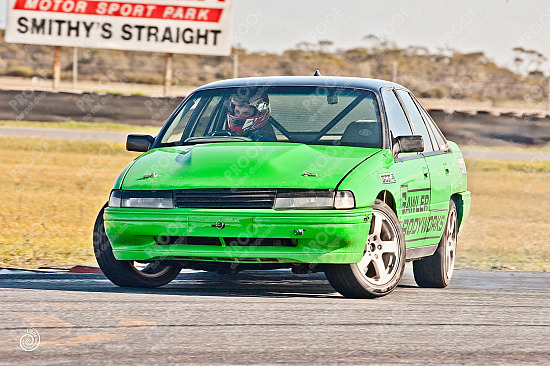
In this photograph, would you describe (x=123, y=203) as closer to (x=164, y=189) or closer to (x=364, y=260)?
(x=164, y=189)

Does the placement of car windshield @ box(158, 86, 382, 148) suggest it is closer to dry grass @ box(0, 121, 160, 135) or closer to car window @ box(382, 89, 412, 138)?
car window @ box(382, 89, 412, 138)

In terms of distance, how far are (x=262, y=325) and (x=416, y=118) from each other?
340 centimetres

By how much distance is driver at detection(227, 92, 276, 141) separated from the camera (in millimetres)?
7512

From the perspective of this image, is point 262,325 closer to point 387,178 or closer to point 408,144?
point 387,178

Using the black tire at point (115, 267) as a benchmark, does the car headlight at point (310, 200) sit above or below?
above

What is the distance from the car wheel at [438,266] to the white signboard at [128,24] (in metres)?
27.8

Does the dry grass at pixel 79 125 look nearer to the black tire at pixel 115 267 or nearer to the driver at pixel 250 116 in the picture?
the driver at pixel 250 116

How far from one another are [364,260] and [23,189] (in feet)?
32.4

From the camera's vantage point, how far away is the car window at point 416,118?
8250 millimetres

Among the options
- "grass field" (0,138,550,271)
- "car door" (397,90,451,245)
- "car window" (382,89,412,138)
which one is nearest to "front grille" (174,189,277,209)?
"car window" (382,89,412,138)

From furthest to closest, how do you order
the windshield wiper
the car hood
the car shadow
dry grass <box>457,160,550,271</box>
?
dry grass <box>457,160,550,271</box> < the windshield wiper < the car shadow < the car hood

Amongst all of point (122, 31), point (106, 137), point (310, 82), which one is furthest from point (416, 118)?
point (122, 31)

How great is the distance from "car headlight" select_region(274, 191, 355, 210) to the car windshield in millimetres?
963

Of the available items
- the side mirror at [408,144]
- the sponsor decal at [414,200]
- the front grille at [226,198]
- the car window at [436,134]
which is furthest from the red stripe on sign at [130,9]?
the front grille at [226,198]
